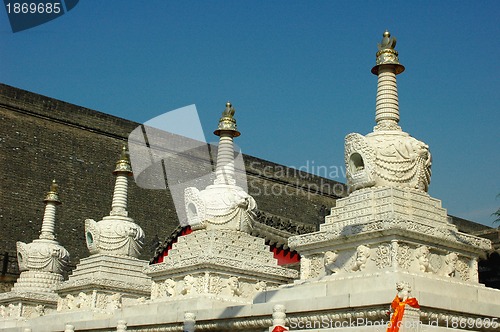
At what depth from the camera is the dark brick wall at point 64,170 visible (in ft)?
92.7

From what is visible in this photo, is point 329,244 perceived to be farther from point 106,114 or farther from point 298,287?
point 106,114

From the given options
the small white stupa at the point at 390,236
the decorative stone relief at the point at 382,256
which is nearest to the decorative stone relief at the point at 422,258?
the small white stupa at the point at 390,236

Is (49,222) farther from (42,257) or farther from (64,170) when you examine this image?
(64,170)

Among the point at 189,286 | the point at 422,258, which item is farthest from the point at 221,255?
the point at 422,258

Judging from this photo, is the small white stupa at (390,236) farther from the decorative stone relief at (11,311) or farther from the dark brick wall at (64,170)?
the dark brick wall at (64,170)

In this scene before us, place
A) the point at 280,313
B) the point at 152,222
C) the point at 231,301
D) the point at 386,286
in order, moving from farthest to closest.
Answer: the point at 152,222 → the point at 231,301 → the point at 386,286 → the point at 280,313

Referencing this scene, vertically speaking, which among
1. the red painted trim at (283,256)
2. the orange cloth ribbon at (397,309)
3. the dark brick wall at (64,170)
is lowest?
the orange cloth ribbon at (397,309)

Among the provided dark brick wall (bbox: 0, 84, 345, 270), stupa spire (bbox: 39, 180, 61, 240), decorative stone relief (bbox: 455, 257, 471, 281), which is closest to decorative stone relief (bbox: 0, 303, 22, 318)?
stupa spire (bbox: 39, 180, 61, 240)

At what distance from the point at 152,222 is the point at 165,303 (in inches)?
722

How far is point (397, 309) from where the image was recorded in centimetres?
902

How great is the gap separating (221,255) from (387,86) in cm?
499

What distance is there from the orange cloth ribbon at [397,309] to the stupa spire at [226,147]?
7684mm

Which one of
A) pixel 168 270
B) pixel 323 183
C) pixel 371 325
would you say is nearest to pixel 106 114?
pixel 323 183

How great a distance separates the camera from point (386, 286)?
10.4 m
